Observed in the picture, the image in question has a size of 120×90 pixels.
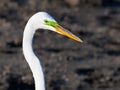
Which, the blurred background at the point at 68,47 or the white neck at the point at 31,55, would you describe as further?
the blurred background at the point at 68,47

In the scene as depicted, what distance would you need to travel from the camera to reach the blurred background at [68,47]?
14133 mm

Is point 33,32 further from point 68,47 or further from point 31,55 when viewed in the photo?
point 68,47

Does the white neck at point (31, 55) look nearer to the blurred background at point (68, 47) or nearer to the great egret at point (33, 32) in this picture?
the great egret at point (33, 32)

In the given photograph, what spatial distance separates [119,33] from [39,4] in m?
2.92

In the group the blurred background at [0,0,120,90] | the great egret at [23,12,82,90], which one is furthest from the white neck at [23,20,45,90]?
the blurred background at [0,0,120,90]

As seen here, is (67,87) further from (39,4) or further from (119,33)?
(39,4)

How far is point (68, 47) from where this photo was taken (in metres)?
15.9

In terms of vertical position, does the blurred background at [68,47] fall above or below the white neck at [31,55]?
above

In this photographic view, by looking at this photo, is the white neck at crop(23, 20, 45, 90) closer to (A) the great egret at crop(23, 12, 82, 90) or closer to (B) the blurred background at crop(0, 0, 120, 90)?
(A) the great egret at crop(23, 12, 82, 90)

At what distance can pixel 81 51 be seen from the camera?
51.8ft

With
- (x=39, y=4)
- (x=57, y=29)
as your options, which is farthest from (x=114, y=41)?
(x=57, y=29)

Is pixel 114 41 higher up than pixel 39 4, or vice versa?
pixel 39 4

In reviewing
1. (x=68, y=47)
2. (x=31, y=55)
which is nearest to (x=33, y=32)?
(x=31, y=55)

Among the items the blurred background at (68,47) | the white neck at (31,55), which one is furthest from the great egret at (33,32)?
the blurred background at (68,47)
